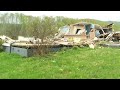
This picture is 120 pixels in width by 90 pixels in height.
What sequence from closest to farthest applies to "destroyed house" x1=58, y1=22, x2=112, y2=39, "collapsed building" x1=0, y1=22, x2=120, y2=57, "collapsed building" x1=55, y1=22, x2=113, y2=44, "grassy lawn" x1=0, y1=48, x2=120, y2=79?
"grassy lawn" x1=0, y1=48, x2=120, y2=79, "collapsed building" x1=0, y1=22, x2=120, y2=57, "collapsed building" x1=55, y1=22, x2=113, y2=44, "destroyed house" x1=58, y1=22, x2=112, y2=39

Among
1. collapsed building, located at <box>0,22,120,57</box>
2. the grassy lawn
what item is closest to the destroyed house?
collapsed building, located at <box>0,22,120,57</box>

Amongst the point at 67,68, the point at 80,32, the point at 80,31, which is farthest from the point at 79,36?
the point at 67,68

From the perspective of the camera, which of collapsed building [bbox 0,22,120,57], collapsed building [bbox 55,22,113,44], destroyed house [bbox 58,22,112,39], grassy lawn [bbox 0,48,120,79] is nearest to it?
grassy lawn [bbox 0,48,120,79]

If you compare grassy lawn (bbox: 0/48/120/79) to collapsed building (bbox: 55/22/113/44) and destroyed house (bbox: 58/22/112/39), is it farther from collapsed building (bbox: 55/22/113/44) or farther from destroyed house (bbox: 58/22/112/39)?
destroyed house (bbox: 58/22/112/39)

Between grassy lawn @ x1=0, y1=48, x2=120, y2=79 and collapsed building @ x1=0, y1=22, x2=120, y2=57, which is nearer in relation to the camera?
grassy lawn @ x1=0, y1=48, x2=120, y2=79

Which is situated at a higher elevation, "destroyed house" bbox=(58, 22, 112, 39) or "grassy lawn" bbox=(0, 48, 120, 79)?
"destroyed house" bbox=(58, 22, 112, 39)

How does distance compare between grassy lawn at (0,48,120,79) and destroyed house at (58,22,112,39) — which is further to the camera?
destroyed house at (58,22,112,39)

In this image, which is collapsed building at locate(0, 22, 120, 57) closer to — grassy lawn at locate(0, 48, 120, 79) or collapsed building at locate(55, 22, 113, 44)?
collapsed building at locate(55, 22, 113, 44)

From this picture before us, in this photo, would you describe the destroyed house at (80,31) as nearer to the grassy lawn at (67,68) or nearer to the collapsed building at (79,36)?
the collapsed building at (79,36)

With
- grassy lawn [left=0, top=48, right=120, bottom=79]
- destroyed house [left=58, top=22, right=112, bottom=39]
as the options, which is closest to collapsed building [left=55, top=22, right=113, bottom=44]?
destroyed house [left=58, top=22, right=112, bottom=39]
